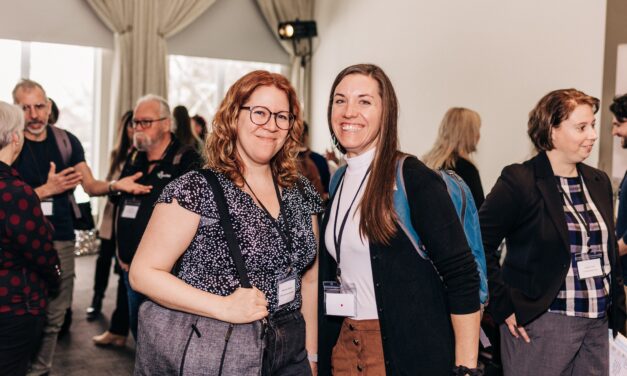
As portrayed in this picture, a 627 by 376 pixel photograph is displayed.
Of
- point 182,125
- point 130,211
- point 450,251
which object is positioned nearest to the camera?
point 450,251

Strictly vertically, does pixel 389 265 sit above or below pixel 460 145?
below

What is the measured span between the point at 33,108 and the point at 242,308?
2.56 meters

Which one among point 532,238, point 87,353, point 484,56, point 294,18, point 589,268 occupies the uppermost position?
point 294,18

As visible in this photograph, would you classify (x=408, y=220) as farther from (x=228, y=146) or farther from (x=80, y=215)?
(x=80, y=215)

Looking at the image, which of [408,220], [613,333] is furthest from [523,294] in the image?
[408,220]

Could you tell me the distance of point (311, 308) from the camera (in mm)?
1998

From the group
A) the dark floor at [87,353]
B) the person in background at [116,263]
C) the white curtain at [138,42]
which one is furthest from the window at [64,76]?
the dark floor at [87,353]

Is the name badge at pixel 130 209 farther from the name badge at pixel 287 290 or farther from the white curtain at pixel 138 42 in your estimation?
the white curtain at pixel 138 42

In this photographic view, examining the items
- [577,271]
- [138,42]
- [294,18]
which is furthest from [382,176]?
[294,18]

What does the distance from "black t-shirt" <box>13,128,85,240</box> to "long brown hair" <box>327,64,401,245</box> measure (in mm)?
2353

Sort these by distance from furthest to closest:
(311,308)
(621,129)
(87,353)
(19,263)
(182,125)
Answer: (182,125), (87,353), (621,129), (19,263), (311,308)

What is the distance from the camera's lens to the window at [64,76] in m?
7.36

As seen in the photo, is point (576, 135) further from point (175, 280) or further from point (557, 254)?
point (175, 280)

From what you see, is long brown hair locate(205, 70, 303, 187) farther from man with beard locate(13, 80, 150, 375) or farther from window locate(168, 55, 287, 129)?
window locate(168, 55, 287, 129)
